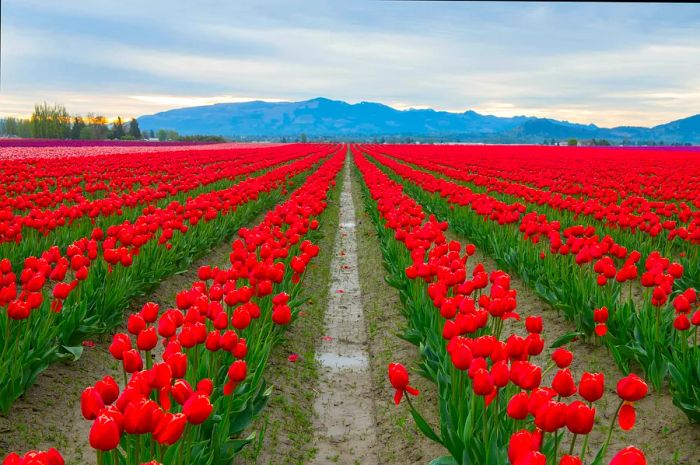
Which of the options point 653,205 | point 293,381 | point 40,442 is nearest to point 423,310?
point 293,381

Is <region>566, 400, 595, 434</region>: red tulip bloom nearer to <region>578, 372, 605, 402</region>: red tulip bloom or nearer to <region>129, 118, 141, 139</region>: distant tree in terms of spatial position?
<region>578, 372, 605, 402</region>: red tulip bloom

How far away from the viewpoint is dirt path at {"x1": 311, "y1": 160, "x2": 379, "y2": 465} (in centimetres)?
464

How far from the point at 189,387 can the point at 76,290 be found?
3688 millimetres

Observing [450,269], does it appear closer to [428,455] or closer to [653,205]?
[428,455]

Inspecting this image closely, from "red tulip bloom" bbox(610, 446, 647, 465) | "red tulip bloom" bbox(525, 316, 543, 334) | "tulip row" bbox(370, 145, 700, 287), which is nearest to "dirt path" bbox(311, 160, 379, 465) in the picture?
"red tulip bloom" bbox(525, 316, 543, 334)

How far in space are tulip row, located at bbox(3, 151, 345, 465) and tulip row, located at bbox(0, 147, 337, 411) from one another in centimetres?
105

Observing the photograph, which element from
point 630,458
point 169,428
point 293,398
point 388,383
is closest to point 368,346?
point 388,383

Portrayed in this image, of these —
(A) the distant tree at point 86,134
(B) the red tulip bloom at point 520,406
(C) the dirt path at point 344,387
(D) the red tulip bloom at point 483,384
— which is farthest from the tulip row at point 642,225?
(A) the distant tree at point 86,134

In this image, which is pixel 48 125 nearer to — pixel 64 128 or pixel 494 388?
pixel 64 128

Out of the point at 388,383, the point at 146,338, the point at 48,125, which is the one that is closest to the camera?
the point at 146,338

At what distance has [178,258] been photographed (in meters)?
9.03

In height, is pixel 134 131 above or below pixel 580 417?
above

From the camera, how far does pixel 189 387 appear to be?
3.03 meters

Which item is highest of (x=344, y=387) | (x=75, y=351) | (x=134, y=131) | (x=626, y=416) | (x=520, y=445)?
(x=134, y=131)
